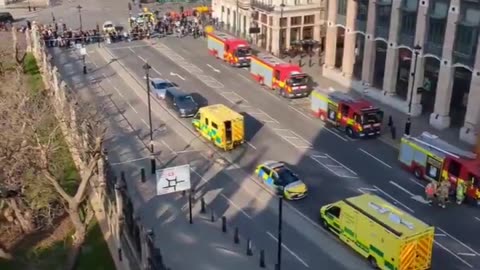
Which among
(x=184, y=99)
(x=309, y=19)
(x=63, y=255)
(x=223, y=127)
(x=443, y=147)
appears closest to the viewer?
(x=63, y=255)

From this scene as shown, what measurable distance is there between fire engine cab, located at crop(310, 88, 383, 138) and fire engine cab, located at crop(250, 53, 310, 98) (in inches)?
211

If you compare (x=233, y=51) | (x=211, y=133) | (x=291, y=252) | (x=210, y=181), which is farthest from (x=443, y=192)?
(x=233, y=51)

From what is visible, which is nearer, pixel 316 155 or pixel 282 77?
pixel 316 155

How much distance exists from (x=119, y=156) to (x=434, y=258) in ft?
73.4

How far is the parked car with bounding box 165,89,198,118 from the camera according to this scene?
51.8m

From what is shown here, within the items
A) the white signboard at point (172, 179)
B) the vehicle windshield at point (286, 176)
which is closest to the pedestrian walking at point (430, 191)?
the vehicle windshield at point (286, 176)

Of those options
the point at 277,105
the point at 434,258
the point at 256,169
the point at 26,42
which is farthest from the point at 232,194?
the point at 26,42

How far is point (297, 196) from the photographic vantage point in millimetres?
38031

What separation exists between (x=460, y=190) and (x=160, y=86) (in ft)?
93.5

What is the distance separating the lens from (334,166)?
43062 mm

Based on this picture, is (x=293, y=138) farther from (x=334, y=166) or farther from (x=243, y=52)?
(x=243, y=52)

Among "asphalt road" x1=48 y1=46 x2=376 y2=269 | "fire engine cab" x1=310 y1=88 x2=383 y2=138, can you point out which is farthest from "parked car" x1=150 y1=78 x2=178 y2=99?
"fire engine cab" x1=310 y1=88 x2=383 y2=138

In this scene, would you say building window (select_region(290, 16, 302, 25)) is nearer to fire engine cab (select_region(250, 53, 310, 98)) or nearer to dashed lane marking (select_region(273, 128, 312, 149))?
fire engine cab (select_region(250, 53, 310, 98))

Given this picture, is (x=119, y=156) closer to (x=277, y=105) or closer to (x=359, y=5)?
(x=277, y=105)
